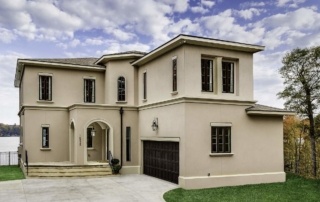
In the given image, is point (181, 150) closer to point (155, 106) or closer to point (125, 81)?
point (155, 106)

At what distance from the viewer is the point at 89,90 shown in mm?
24016

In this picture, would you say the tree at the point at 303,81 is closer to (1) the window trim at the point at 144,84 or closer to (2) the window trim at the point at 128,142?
(1) the window trim at the point at 144,84

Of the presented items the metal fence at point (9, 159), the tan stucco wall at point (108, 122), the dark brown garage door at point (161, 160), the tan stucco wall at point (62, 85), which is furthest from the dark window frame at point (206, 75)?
the metal fence at point (9, 159)

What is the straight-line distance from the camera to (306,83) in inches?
1039

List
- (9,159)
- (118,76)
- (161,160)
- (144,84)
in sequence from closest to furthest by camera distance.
→ (161,160) < (144,84) < (118,76) < (9,159)

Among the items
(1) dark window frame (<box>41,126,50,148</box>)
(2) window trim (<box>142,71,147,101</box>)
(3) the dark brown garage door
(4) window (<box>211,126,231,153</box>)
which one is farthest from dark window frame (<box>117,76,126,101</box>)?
(4) window (<box>211,126,231,153</box>)

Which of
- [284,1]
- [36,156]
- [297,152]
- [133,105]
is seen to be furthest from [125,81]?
[297,152]

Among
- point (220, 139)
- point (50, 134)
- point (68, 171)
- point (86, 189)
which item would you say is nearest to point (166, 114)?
point (220, 139)

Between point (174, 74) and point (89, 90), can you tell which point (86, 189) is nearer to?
point (174, 74)

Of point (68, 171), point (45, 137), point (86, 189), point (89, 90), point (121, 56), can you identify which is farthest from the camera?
point (89, 90)

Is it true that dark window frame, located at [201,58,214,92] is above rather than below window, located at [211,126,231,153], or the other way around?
above

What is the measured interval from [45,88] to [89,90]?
3032 mm

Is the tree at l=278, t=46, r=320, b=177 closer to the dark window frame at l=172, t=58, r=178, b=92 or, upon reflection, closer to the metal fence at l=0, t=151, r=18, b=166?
the dark window frame at l=172, t=58, r=178, b=92

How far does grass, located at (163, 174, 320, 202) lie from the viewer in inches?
531
